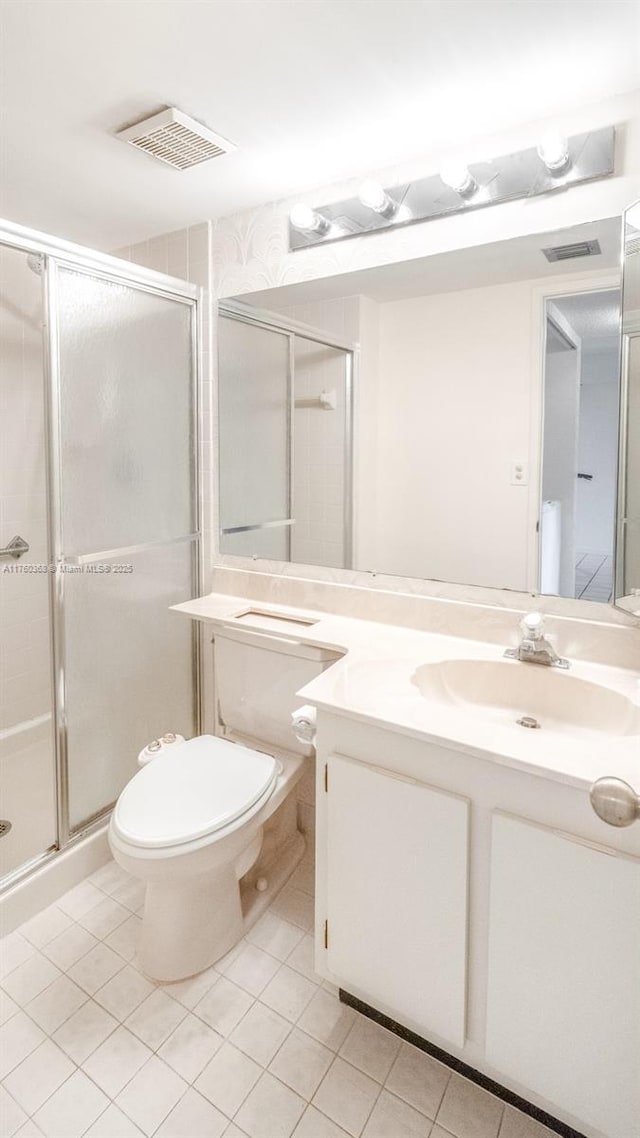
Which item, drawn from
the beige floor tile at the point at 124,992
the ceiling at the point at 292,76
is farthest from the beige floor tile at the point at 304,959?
the ceiling at the point at 292,76

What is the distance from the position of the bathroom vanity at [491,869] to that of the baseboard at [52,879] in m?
0.87

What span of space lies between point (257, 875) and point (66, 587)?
1063mm

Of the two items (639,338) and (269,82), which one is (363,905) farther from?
(269,82)

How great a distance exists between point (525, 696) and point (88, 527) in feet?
4.30

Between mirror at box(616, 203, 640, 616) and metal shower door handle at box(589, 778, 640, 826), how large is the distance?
0.70 metres

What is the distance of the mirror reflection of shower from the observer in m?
1.37

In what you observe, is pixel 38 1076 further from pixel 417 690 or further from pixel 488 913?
pixel 417 690

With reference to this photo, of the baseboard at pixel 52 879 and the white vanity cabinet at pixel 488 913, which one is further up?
the white vanity cabinet at pixel 488 913

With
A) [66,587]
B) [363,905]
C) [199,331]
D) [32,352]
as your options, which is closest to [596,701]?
[363,905]

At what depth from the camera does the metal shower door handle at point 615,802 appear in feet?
2.26

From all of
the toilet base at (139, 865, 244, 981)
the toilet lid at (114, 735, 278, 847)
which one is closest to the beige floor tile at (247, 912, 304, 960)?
the toilet base at (139, 865, 244, 981)

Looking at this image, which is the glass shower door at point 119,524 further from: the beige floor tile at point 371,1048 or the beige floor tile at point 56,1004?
the beige floor tile at point 371,1048

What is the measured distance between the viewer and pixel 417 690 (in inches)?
50.2

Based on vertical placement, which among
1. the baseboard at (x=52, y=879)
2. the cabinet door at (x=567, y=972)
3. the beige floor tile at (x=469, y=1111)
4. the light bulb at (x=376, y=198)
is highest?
the light bulb at (x=376, y=198)
